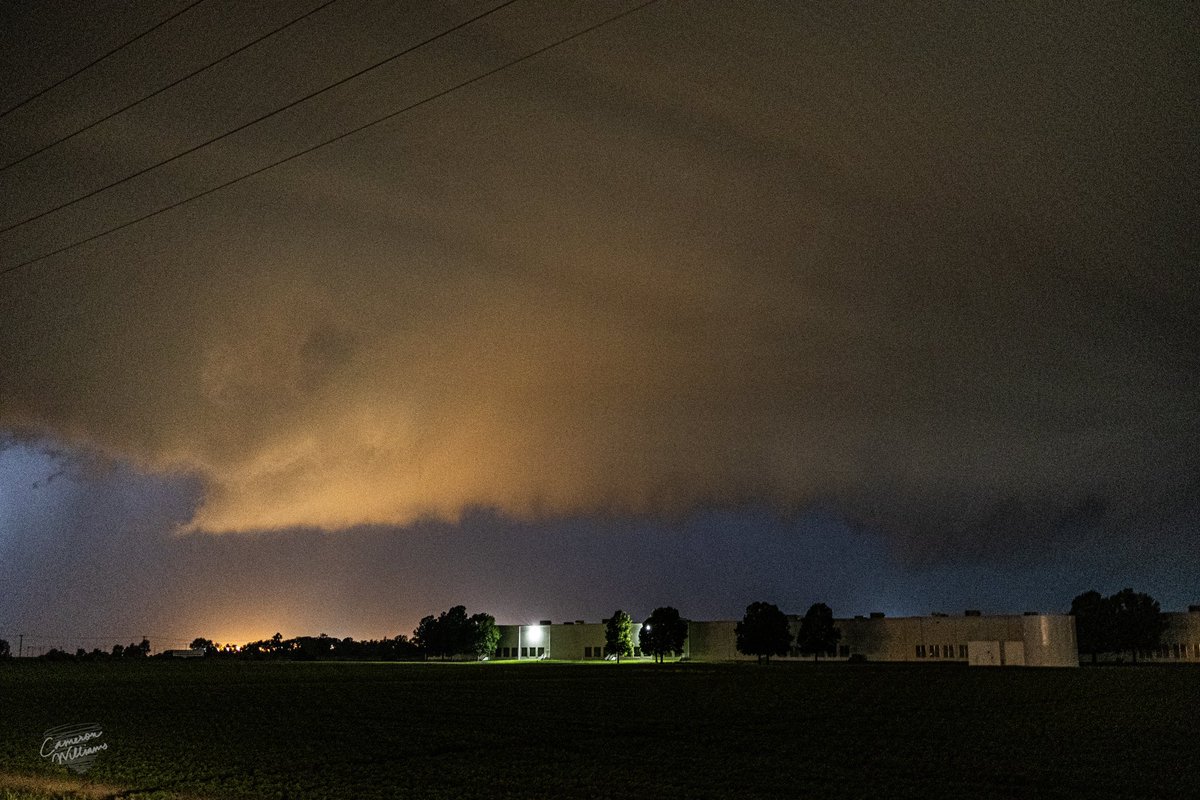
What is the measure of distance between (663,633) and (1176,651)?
7453 centimetres

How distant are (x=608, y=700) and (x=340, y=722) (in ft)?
54.0

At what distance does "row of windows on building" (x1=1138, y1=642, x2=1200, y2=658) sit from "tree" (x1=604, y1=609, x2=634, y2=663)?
260ft

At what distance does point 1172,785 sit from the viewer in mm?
21547

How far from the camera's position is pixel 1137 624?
138125 millimetres

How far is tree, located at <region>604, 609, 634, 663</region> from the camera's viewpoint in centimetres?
17100

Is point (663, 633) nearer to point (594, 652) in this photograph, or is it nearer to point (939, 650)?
point (594, 652)

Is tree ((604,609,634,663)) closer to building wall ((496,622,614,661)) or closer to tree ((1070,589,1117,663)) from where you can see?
building wall ((496,622,614,661))

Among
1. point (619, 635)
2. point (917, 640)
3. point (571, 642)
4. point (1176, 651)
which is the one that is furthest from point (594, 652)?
point (1176, 651)

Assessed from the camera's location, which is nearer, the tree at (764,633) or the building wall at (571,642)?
the tree at (764,633)

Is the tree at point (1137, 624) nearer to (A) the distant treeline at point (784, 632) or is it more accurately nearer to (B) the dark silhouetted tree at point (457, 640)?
(A) the distant treeline at point (784, 632)

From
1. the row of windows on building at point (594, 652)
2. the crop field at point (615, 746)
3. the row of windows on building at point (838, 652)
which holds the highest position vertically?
the crop field at point (615, 746)

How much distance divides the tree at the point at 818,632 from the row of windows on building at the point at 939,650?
13656 millimetres

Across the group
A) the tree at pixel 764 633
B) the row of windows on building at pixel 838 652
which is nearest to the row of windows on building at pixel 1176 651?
the row of windows on building at pixel 838 652

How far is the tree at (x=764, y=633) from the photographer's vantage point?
156 metres
